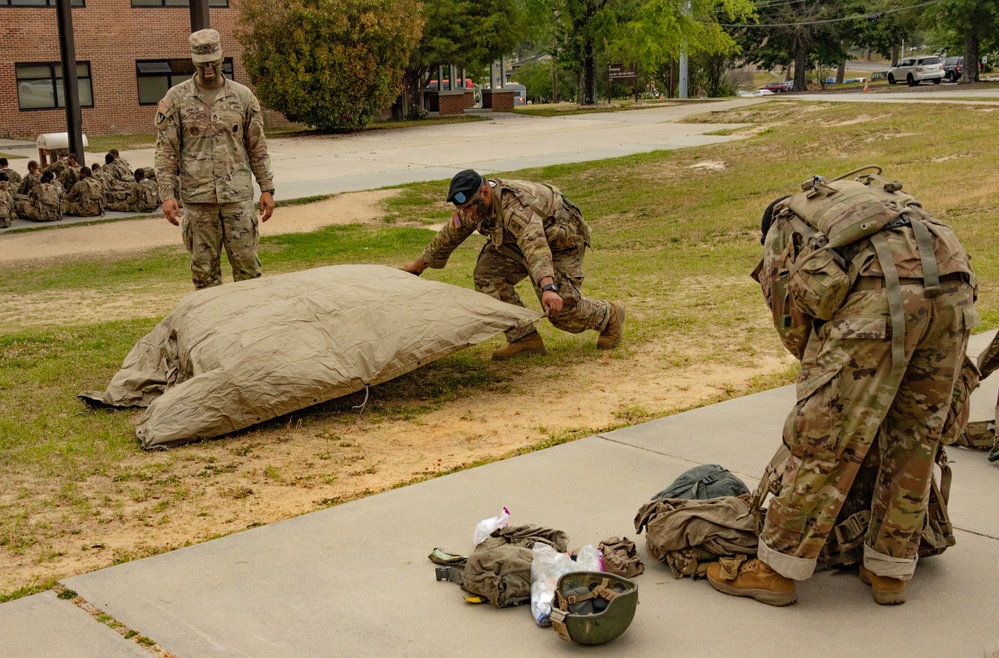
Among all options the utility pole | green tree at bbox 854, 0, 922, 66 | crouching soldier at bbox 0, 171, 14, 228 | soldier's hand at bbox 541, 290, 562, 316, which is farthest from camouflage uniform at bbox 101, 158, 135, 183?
green tree at bbox 854, 0, 922, 66

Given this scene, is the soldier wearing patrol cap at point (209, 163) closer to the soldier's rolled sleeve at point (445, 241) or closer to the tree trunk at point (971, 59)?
the soldier's rolled sleeve at point (445, 241)

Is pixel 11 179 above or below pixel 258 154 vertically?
below

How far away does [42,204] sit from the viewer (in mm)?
17891

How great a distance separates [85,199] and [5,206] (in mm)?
1499

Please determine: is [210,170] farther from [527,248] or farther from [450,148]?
[450,148]

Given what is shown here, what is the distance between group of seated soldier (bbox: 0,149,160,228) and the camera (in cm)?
1794

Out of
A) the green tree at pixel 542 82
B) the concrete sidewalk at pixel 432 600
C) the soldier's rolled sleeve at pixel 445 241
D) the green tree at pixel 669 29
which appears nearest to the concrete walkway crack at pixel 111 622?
the concrete sidewalk at pixel 432 600

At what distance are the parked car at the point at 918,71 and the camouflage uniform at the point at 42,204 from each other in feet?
149

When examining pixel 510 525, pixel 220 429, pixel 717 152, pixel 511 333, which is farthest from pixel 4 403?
pixel 717 152

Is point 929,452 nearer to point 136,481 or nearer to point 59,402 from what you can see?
point 136,481

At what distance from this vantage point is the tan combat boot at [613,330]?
25.8ft

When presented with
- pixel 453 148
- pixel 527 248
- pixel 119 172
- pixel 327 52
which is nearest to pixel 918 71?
pixel 327 52

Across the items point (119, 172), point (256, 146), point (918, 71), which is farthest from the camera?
point (918, 71)

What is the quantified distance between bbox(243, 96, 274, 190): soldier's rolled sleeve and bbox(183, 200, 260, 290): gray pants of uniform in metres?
0.27
